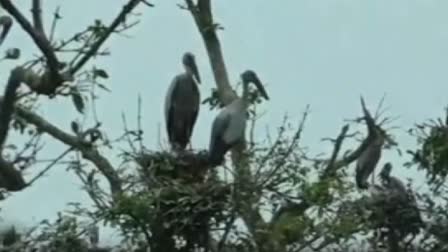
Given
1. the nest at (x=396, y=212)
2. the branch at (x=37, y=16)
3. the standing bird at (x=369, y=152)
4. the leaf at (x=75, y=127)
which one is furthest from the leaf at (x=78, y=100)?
the standing bird at (x=369, y=152)

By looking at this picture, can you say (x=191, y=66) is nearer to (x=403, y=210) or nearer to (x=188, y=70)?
(x=188, y=70)

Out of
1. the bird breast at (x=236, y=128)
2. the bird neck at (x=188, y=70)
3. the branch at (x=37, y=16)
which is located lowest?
the branch at (x=37, y=16)

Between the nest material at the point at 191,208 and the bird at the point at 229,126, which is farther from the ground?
the bird at the point at 229,126

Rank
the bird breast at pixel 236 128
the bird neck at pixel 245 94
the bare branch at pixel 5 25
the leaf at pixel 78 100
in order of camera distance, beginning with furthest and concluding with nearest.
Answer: the bird neck at pixel 245 94 < the bird breast at pixel 236 128 < the leaf at pixel 78 100 < the bare branch at pixel 5 25

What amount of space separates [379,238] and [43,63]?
382 cm

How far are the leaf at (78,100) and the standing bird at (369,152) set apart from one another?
11.5 feet

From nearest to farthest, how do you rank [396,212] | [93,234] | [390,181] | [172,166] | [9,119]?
[9,119] < [172,166] < [93,234] < [396,212] < [390,181]

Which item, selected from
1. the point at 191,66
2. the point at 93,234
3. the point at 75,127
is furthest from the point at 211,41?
the point at 93,234

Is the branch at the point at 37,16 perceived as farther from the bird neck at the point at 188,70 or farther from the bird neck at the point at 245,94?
the bird neck at the point at 188,70

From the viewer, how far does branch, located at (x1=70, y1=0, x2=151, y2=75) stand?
212 inches

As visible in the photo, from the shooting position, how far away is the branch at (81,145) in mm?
7445

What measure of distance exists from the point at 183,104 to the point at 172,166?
7.94ft

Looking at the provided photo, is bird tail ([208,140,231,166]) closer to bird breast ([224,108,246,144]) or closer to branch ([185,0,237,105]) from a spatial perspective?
bird breast ([224,108,246,144])

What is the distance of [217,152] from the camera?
7934 mm
